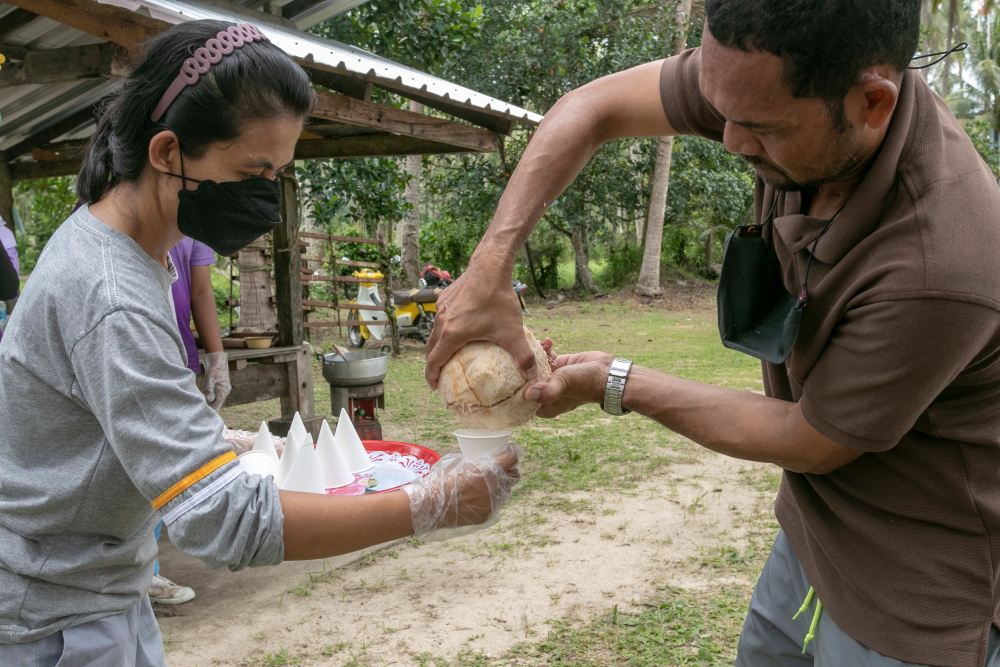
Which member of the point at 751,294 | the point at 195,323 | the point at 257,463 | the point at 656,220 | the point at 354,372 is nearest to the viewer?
the point at 751,294

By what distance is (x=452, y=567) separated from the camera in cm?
445

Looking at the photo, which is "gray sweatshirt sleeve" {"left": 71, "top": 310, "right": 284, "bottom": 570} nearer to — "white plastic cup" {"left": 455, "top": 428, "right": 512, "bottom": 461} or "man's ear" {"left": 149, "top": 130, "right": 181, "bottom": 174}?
"man's ear" {"left": 149, "top": 130, "right": 181, "bottom": 174}

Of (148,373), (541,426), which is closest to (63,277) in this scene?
(148,373)

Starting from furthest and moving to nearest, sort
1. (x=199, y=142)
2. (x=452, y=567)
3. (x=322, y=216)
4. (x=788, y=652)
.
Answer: (x=322, y=216) → (x=452, y=567) → (x=788, y=652) → (x=199, y=142)

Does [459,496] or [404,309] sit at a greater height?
[459,496]

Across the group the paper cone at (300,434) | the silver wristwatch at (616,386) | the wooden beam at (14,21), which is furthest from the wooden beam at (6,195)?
the silver wristwatch at (616,386)

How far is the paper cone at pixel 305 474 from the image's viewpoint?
2.73 meters

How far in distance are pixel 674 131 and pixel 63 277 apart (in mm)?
1682

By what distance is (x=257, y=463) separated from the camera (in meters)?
2.29

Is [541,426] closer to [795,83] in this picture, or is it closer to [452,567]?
[452,567]

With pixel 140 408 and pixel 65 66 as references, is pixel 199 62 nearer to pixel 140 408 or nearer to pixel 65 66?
pixel 140 408

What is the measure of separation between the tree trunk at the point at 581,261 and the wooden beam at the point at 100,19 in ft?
44.1

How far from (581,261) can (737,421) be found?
54.1 ft

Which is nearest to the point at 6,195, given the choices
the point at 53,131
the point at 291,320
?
the point at 53,131
